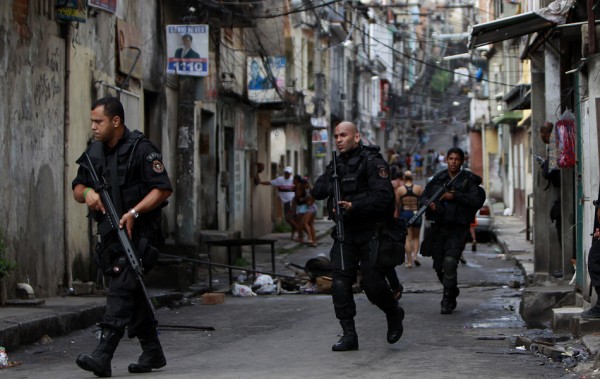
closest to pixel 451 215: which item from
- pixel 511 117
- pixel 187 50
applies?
pixel 187 50

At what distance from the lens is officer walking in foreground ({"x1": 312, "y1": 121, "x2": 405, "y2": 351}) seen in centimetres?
955

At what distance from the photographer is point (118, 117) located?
26.7 feet

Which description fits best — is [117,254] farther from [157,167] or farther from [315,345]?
[315,345]

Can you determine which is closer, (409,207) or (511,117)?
(409,207)

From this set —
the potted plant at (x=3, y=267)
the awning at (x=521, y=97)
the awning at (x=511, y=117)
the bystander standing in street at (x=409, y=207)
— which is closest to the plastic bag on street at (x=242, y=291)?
the potted plant at (x=3, y=267)

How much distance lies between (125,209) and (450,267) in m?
5.76

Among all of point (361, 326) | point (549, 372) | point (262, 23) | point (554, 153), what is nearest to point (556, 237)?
point (554, 153)

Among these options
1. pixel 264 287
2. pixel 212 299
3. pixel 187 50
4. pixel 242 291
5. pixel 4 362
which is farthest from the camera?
pixel 187 50

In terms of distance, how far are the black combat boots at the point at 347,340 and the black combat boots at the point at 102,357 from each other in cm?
223

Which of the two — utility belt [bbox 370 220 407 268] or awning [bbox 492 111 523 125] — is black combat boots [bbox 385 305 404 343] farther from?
awning [bbox 492 111 523 125]

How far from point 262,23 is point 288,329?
19563 mm

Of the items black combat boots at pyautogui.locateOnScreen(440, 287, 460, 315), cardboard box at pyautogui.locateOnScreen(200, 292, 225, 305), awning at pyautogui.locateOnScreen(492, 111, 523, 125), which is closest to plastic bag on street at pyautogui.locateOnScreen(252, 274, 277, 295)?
cardboard box at pyautogui.locateOnScreen(200, 292, 225, 305)

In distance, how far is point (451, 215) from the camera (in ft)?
43.5

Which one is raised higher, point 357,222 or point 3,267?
point 357,222
